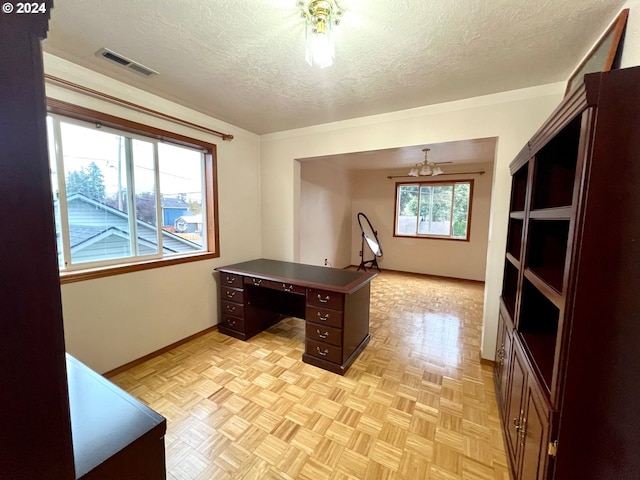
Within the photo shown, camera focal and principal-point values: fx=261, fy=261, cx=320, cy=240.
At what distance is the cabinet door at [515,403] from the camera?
128 cm

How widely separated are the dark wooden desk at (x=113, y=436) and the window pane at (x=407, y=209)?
591 cm

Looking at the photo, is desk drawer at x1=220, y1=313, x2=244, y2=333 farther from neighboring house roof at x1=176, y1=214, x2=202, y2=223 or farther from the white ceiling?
the white ceiling

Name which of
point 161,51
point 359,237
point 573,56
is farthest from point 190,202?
point 359,237

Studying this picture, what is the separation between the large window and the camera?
5449 millimetres

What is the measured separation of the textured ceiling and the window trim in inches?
12.9

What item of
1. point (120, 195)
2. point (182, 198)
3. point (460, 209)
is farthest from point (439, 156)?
point (120, 195)

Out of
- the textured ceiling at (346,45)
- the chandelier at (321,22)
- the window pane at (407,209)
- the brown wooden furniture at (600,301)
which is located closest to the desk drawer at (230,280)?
the textured ceiling at (346,45)

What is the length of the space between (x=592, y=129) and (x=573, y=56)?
1.54 m

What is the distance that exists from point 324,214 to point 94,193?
12.6 ft

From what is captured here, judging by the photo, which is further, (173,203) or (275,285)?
(173,203)

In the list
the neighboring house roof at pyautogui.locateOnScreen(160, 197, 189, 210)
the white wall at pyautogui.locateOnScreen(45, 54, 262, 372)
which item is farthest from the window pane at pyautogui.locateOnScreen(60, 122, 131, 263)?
the neighboring house roof at pyautogui.locateOnScreen(160, 197, 189, 210)

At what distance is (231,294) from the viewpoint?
2.92m

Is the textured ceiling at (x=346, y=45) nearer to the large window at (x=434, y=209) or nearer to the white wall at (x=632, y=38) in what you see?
the white wall at (x=632, y=38)
